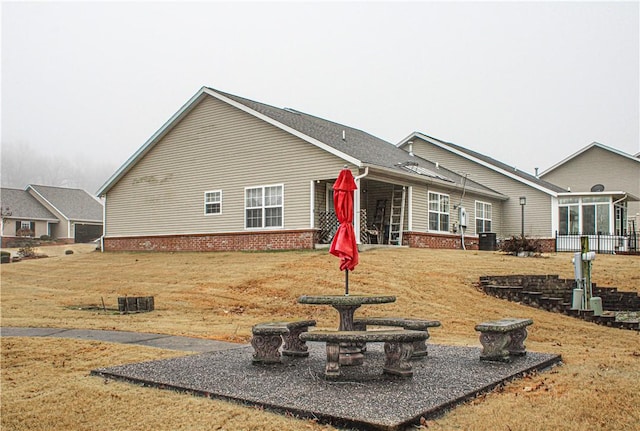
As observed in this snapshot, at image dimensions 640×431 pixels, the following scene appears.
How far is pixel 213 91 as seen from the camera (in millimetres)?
24766

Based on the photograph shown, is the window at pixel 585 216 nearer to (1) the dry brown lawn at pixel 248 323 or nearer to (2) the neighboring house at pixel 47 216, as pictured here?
(1) the dry brown lawn at pixel 248 323

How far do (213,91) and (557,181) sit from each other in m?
24.6

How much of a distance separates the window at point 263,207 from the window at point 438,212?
250 inches

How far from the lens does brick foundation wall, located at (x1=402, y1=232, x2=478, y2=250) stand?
23.2m

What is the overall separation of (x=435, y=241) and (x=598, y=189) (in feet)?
58.0

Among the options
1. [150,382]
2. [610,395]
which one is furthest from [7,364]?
[610,395]

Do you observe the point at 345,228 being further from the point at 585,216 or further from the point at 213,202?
the point at 585,216

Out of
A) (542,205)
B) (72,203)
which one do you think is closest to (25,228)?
(72,203)

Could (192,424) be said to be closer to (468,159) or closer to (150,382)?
(150,382)

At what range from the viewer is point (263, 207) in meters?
23.0

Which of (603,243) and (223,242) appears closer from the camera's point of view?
(223,242)

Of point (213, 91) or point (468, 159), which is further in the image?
point (468, 159)

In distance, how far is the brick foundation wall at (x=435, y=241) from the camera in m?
23.2

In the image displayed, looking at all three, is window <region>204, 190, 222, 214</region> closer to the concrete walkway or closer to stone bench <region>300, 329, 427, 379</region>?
the concrete walkway
